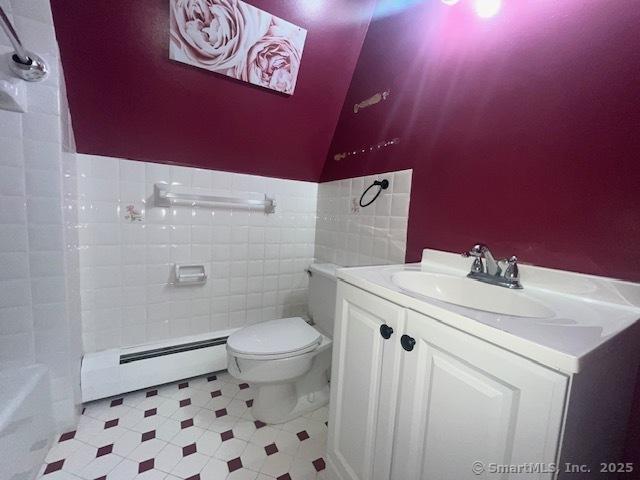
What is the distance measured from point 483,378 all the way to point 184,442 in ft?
4.29

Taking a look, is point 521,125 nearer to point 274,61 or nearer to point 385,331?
point 385,331

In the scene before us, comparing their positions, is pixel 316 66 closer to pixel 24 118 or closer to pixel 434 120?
pixel 434 120

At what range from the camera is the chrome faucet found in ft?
2.80

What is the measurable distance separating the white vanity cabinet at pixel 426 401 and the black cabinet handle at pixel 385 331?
0.01m

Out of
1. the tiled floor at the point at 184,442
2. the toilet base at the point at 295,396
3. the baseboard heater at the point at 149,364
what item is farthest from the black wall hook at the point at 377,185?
the baseboard heater at the point at 149,364

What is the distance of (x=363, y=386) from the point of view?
0.83 metres

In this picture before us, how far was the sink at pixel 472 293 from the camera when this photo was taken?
2.52 feet

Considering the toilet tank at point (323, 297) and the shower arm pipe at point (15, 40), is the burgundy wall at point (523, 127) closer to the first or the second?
the toilet tank at point (323, 297)

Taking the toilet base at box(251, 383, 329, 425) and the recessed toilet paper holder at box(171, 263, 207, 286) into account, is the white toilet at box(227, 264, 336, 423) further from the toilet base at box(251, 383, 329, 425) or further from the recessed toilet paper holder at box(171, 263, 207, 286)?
the recessed toilet paper holder at box(171, 263, 207, 286)

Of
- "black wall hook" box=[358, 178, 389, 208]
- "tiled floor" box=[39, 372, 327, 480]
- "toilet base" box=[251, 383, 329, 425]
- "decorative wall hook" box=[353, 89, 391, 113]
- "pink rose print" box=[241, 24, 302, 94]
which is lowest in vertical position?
"tiled floor" box=[39, 372, 327, 480]

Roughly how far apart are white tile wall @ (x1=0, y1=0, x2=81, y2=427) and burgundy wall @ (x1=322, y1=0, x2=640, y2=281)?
4.77 feet

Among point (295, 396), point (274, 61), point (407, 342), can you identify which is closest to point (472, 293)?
point (407, 342)

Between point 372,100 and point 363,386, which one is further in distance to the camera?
point 372,100

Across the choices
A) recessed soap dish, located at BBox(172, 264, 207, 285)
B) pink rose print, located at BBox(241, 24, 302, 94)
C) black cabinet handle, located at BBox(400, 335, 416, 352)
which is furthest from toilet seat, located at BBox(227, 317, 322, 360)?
pink rose print, located at BBox(241, 24, 302, 94)
